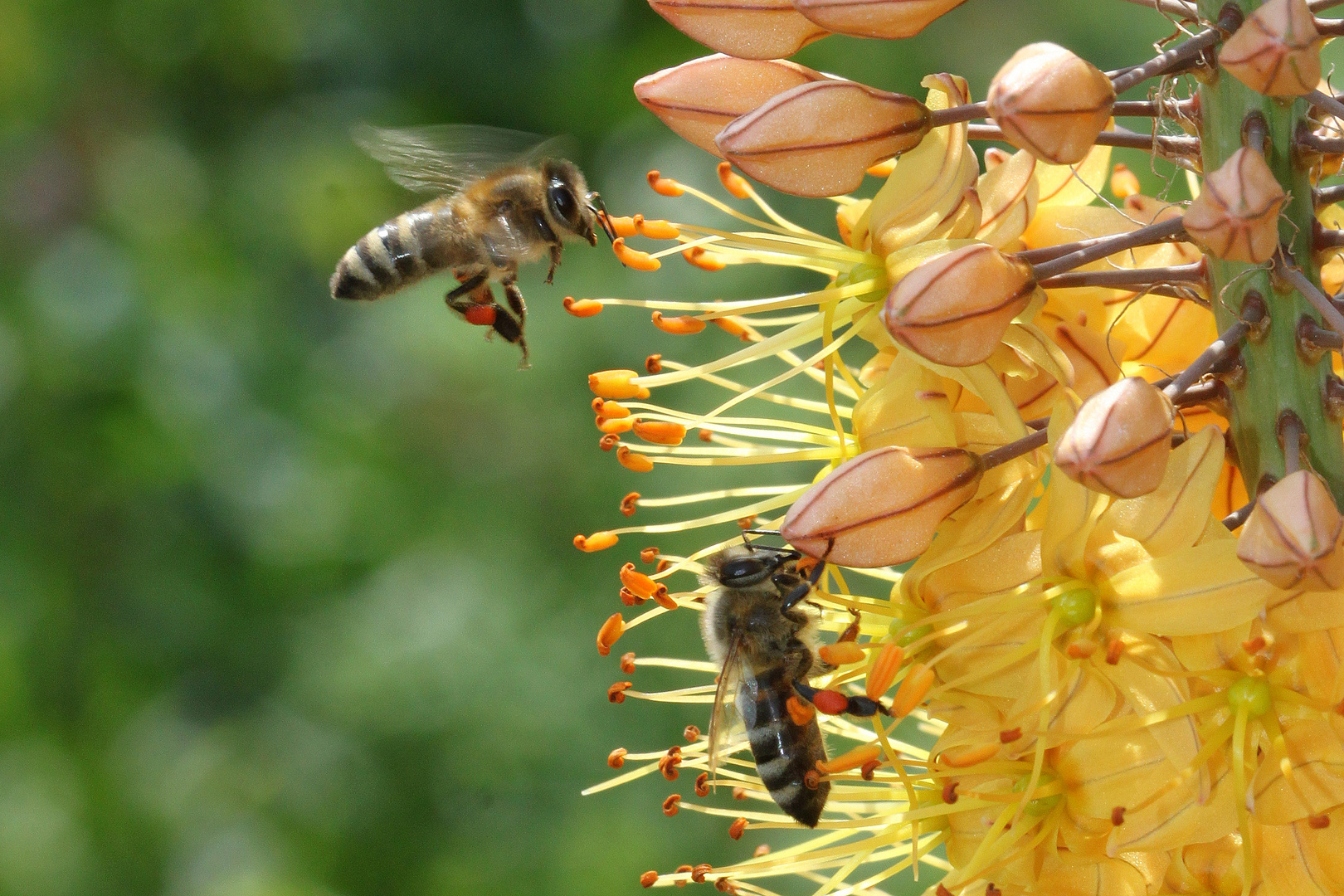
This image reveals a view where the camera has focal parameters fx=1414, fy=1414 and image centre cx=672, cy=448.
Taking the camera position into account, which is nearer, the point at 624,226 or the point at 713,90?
the point at 713,90

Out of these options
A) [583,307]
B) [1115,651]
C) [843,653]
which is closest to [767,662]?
[843,653]

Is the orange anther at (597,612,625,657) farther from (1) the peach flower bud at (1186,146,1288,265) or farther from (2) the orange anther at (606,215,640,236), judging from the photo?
(1) the peach flower bud at (1186,146,1288,265)

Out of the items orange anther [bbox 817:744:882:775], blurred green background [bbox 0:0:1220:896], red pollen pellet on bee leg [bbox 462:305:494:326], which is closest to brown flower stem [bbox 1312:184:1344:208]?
orange anther [bbox 817:744:882:775]

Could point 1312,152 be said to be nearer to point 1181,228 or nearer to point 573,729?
point 1181,228

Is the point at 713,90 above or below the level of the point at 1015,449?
above

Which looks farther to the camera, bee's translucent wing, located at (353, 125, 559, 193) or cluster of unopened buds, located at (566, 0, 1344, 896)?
bee's translucent wing, located at (353, 125, 559, 193)

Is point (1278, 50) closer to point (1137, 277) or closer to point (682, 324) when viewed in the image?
point (1137, 277)
